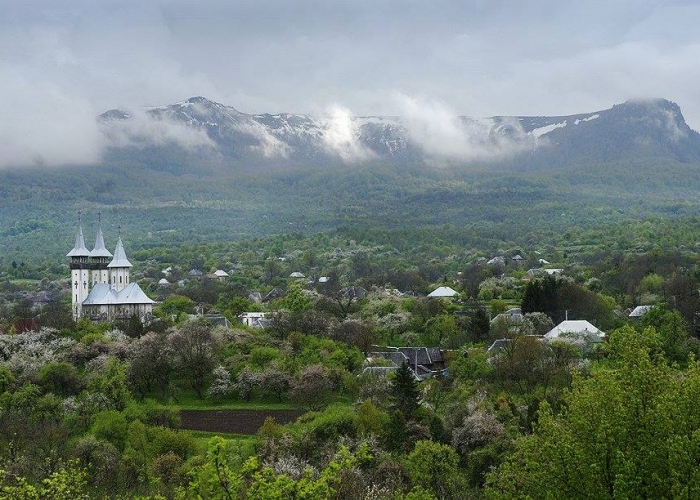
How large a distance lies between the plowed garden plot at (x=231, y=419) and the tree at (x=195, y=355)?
3338 millimetres

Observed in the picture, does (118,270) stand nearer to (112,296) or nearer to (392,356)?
(112,296)

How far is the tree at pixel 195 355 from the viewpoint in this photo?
161 feet

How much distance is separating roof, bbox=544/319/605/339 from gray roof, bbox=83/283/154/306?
2706cm

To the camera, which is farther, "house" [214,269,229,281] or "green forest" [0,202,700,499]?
"house" [214,269,229,281]

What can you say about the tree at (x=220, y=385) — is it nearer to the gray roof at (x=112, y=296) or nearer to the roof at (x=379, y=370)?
the roof at (x=379, y=370)

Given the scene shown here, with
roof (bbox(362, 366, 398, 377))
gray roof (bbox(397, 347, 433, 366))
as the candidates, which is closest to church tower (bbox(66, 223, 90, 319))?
gray roof (bbox(397, 347, 433, 366))

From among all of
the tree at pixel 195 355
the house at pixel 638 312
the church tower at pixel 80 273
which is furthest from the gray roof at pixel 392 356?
the church tower at pixel 80 273

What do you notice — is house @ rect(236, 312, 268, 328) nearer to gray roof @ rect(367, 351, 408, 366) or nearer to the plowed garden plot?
gray roof @ rect(367, 351, 408, 366)

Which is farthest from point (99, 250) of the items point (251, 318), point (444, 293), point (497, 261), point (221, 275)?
point (497, 261)

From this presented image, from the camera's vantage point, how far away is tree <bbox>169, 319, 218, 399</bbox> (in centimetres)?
4897

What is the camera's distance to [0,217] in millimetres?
197375

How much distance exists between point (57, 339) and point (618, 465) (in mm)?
42349

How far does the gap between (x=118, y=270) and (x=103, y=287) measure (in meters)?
2.35

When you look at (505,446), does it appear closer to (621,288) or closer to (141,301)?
(141,301)
